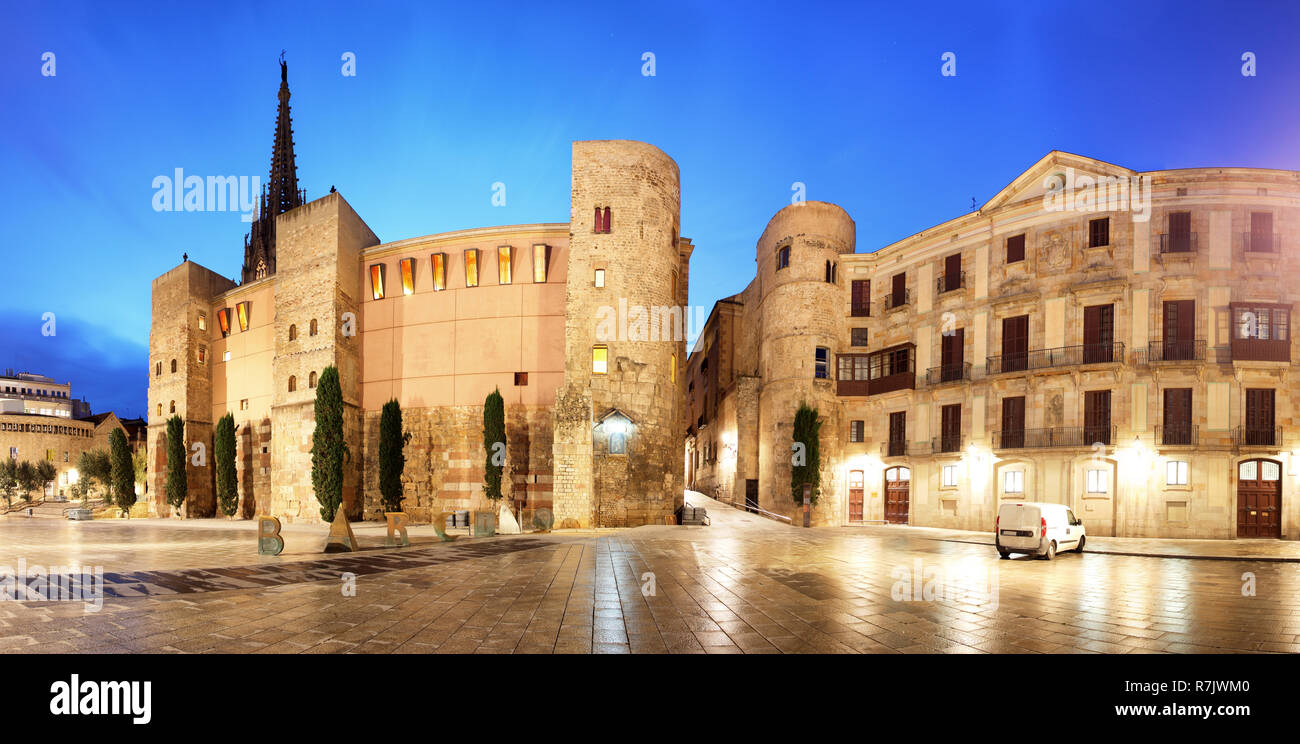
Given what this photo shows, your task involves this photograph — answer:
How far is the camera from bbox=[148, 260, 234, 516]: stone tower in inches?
1447

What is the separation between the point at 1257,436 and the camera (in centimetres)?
2162

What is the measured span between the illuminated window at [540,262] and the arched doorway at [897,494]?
1927cm

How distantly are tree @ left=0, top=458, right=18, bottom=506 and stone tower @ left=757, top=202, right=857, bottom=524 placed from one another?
220 ft

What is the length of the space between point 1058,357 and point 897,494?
9.50 meters

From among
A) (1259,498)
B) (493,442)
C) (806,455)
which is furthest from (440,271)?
(1259,498)

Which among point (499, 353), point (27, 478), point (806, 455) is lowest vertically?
point (27, 478)

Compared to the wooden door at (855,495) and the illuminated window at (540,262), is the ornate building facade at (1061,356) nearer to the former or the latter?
the wooden door at (855,495)

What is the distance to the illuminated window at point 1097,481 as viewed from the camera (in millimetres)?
23281

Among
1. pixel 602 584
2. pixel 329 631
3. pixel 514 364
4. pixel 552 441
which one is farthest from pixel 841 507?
pixel 329 631

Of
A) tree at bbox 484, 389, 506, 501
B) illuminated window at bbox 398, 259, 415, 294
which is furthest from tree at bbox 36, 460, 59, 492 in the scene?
tree at bbox 484, 389, 506, 501

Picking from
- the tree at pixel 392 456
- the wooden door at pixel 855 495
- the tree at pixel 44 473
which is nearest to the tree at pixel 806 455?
the wooden door at pixel 855 495

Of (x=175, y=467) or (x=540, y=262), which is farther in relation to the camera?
(x=175, y=467)

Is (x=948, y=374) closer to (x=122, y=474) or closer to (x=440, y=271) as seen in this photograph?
(x=440, y=271)

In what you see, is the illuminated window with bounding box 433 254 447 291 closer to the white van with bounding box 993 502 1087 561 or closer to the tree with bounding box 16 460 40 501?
the white van with bounding box 993 502 1087 561
